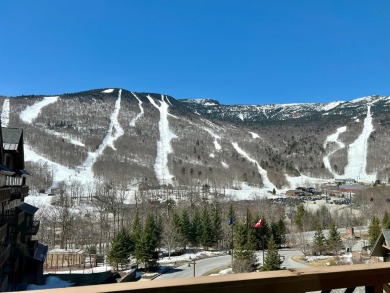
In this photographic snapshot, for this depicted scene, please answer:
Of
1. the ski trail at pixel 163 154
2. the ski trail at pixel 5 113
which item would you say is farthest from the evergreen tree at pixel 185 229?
the ski trail at pixel 5 113

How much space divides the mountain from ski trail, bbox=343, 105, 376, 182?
0.39 metres

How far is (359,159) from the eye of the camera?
165m

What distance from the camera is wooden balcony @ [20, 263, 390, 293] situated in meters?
1.46

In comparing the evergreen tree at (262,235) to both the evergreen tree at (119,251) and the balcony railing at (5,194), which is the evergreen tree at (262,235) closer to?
the evergreen tree at (119,251)

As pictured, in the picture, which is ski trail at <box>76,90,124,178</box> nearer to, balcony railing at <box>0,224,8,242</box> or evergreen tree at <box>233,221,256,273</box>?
evergreen tree at <box>233,221,256,273</box>

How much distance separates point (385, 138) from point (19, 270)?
183 metres

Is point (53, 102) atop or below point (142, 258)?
atop

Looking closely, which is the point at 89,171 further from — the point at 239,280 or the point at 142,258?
the point at 239,280

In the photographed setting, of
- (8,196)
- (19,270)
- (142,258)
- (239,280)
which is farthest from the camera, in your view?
(142,258)

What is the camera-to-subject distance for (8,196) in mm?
15523

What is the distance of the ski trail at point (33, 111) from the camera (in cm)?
16282

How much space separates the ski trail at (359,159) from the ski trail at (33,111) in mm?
133364

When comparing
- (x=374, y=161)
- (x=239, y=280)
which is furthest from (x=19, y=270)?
(x=374, y=161)

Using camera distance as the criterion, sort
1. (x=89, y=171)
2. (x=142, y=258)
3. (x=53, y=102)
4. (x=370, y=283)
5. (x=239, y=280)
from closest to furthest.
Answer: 1. (x=239, y=280)
2. (x=370, y=283)
3. (x=142, y=258)
4. (x=89, y=171)
5. (x=53, y=102)
